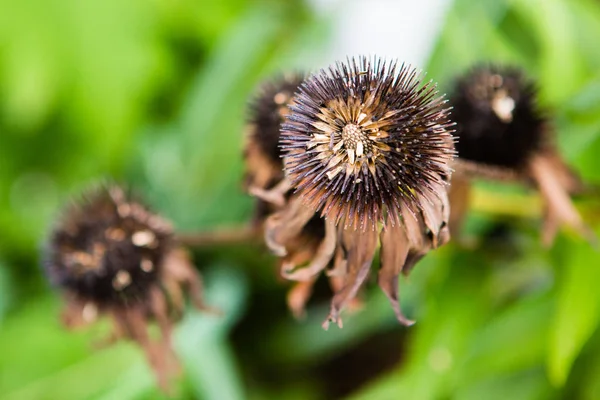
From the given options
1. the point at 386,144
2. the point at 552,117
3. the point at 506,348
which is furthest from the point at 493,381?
the point at 386,144

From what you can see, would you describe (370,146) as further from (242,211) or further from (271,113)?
(242,211)

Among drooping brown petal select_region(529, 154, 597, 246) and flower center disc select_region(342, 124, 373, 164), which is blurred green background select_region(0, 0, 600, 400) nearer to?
drooping brown petal select_region(529, 154, 597, 246)

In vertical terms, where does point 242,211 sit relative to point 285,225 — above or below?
below

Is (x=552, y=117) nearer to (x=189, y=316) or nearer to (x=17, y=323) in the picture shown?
(x=189, y=316)

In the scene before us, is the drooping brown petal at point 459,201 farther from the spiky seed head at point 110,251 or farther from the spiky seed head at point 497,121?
the spiky seed head at point 110,251

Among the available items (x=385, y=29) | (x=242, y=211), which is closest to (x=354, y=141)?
(x=242, y=211)

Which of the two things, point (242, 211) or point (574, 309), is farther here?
point (242, 211)
